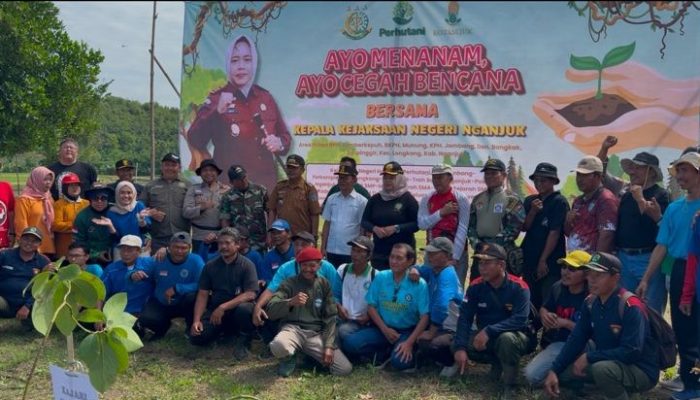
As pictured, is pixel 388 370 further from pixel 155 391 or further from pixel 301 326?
pixel 155 391

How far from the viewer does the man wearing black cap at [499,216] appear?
5.41 meters

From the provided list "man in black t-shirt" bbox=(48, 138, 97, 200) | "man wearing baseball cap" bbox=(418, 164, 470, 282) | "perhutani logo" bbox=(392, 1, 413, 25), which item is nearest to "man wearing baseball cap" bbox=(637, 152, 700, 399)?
"man wearing baseball cap" bbox=(418, 164, 470, 282)

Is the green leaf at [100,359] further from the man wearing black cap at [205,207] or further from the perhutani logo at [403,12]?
the perhutani logo at [403,12]

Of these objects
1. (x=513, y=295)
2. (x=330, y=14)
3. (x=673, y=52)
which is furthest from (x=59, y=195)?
(x=673, y=52)

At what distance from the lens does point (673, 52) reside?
6.06 meters

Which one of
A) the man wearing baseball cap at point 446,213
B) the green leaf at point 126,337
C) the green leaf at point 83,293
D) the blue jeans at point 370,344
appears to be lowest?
the blue jeans at point 370,344

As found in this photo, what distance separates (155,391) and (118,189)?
2.24 meters

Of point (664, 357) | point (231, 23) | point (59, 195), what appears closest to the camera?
point (664, 357)

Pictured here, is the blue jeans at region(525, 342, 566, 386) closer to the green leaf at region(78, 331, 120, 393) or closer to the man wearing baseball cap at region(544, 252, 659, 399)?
the man wearing baseball cap at region(544, 252, 659, 399)

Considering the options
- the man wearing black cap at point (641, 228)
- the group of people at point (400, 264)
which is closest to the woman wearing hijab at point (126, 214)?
the group of people at point (400, 264)

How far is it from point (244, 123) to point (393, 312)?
3.86 metres

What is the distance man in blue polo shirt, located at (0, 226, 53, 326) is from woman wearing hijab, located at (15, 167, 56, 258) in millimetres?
141

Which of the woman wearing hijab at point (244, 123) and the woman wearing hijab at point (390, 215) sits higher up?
the woman wearing hijab at point (244, 123)

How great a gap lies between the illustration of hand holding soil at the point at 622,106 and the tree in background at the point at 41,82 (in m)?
5.29
